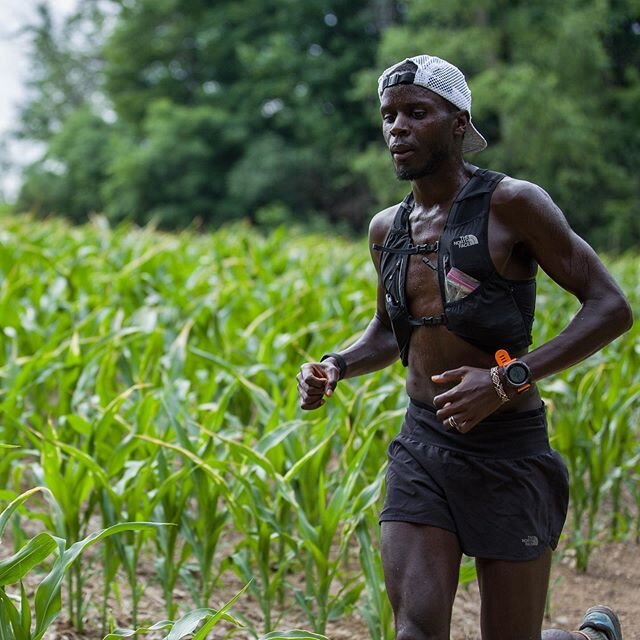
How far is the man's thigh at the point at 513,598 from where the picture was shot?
2145 mm

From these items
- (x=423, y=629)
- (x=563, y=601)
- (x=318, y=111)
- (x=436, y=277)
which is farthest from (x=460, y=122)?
(x=318, y=111)

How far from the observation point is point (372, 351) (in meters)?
2.51

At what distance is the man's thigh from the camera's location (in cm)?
214

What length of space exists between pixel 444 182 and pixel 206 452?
3.93 ft

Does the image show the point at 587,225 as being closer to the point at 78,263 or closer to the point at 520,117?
the point at 520,117

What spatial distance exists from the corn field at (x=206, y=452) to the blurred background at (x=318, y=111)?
12.5 metres

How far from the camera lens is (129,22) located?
28.2m

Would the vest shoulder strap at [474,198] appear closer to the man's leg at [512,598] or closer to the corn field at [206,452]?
the man's leg at [512,598]

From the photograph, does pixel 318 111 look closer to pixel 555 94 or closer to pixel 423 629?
pixel 555 94

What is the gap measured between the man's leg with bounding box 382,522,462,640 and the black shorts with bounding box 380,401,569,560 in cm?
3

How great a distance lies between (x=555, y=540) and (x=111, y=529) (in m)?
0.96

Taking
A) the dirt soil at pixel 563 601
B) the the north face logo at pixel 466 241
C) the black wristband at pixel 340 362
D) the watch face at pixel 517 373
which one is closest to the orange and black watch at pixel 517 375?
the watch face at pixel 517 373

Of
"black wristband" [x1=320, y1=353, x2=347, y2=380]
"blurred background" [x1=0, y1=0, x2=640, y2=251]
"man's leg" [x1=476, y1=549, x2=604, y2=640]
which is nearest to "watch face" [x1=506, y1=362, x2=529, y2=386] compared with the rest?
"man's leg" [x1=476, y1=549, x2=604, y2=640]

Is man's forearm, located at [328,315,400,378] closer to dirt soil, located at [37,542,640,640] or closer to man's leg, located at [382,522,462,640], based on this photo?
man's leg, located at [382,522,462,640]
